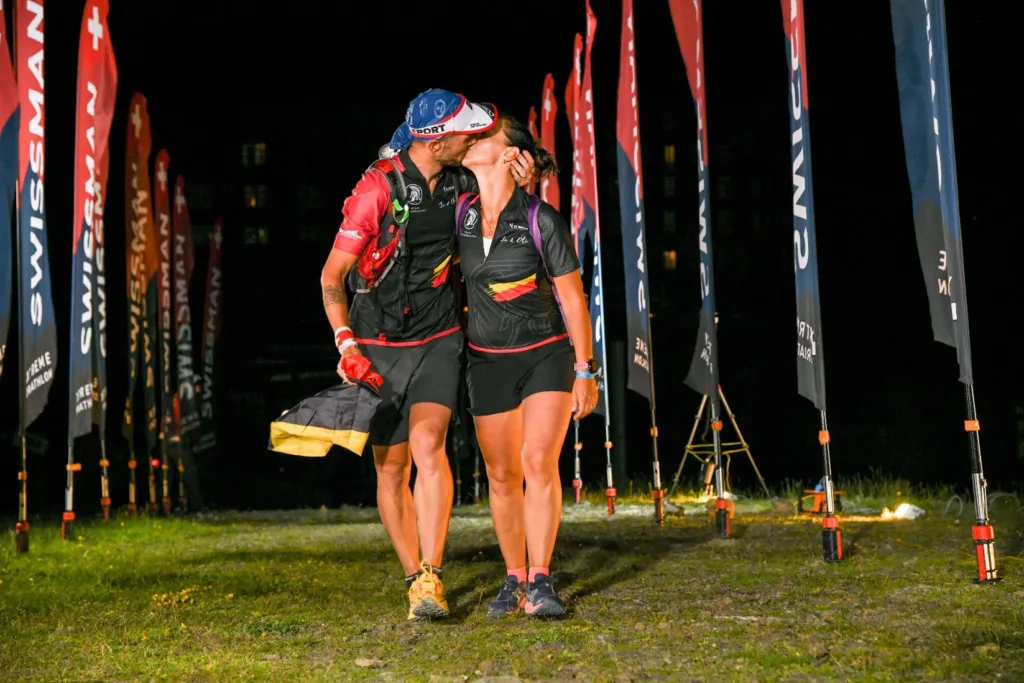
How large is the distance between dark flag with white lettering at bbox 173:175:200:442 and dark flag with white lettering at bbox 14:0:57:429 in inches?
326

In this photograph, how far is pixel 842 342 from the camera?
→ 2381 cm

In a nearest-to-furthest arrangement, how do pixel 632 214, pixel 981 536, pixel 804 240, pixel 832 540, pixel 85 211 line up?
pixel 981 536
pixel 832 540
pixel 804 240
pixel 85 211
pixel 632 214

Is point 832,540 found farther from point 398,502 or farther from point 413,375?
point 413,375

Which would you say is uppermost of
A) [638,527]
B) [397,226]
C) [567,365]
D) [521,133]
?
[521,133]

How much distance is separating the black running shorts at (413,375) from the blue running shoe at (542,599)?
3.24 ft

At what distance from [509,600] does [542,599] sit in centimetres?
28

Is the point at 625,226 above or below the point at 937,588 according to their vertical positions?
above

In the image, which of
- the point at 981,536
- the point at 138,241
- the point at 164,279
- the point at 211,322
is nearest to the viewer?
the point at 981,536

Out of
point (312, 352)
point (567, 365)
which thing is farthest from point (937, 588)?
point (312, 352)

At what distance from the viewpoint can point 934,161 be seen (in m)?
6.35

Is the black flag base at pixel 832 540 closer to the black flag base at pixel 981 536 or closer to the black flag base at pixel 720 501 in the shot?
the black flag base at pixel 981 536

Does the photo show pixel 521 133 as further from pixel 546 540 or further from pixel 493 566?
pixel 493 566

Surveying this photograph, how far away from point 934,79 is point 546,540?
330 centimetres

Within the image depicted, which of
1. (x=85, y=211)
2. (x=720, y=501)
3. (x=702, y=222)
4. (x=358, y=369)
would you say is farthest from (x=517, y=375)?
(x=85, y=211)
